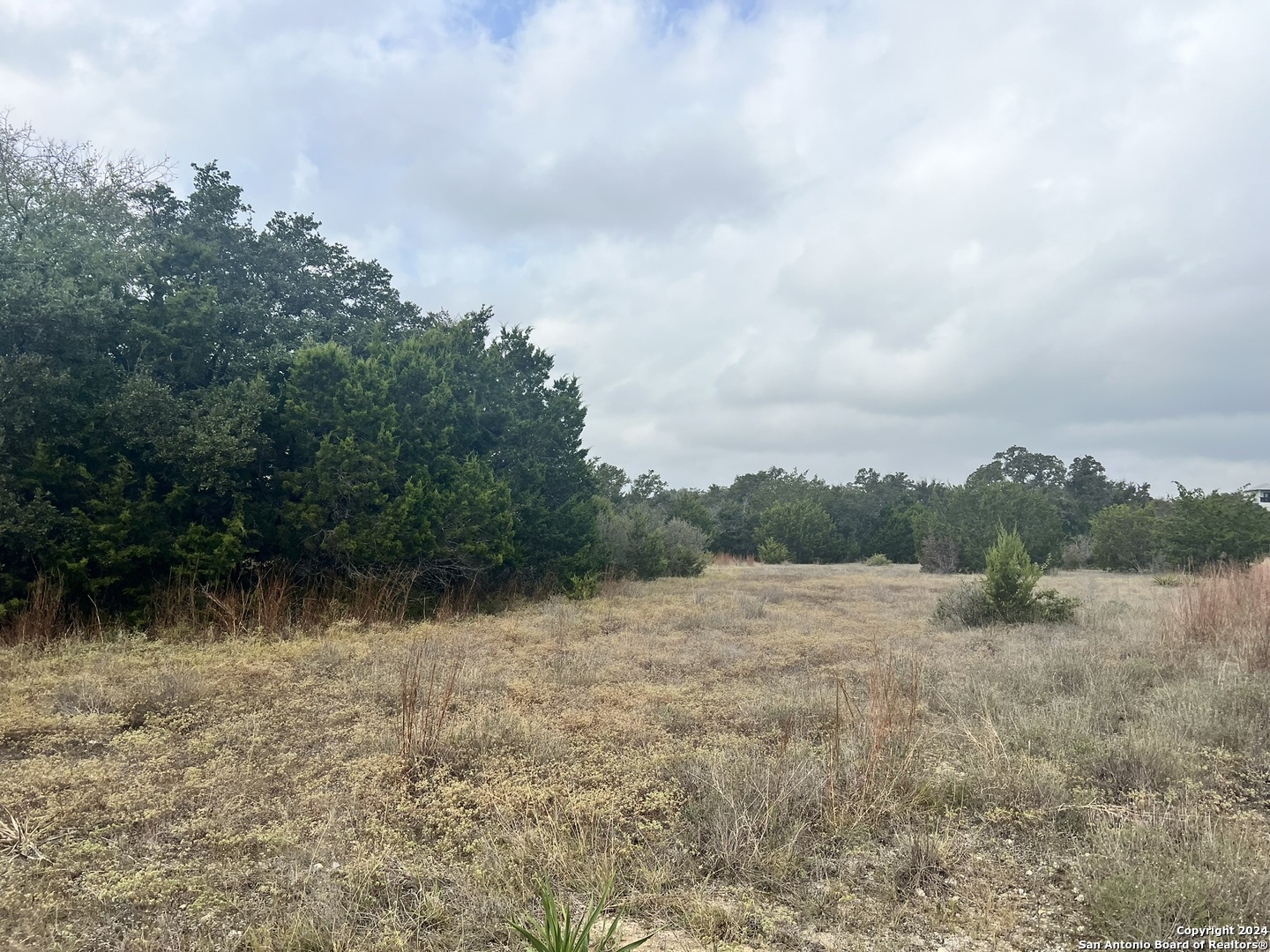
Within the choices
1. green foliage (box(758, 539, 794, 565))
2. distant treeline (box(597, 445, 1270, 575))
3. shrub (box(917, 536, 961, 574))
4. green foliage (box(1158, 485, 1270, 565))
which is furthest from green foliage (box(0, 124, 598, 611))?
green foliage (box(758, 539, 794, 565))

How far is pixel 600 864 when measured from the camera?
3086mm

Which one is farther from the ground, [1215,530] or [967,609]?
[1215,530]

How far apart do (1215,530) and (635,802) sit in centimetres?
2313

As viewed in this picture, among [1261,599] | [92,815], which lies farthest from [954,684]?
[92,815]

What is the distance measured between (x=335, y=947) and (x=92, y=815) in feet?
6.84

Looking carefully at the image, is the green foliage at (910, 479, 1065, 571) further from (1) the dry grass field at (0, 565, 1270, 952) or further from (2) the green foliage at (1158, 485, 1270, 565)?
(1) the dry grass field at (0, 565, 1270, 952)

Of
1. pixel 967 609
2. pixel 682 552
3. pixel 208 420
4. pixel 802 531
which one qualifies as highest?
pixel 208 420

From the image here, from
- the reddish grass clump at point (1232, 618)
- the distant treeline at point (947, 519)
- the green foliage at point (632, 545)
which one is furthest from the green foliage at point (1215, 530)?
the green foliage at point (632, 545)

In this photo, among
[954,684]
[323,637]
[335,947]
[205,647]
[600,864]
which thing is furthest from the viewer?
[323,637]

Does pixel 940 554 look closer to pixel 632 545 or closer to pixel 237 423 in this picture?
pixel 632 545

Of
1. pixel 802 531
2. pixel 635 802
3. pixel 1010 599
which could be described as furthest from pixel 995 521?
pixel 635 802

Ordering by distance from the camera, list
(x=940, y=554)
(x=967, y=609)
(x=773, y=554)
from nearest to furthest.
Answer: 1. (x=967, y=609)
2. (x=940, y=554)
3. (x=773, y=554)

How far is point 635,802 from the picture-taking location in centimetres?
382

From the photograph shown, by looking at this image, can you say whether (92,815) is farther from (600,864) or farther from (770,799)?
(770,799)
